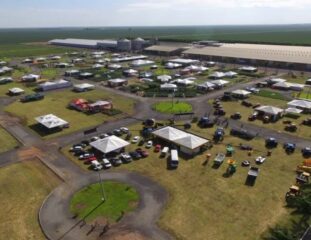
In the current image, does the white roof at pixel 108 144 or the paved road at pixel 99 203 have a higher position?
the white roof at pixel 108 144

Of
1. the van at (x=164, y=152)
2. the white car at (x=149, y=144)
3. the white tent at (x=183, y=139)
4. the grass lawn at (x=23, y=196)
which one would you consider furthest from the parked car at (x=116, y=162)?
the white tent at (x=183, y=139)

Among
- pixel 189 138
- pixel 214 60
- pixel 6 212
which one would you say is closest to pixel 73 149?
pixel 6 212

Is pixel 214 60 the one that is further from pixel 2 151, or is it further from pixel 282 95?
Result: pixel 2 151

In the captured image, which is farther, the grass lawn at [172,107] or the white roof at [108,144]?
the grass lawn at [172,107]

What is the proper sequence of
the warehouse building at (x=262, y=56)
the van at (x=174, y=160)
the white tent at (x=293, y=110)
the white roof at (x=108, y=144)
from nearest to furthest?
the van at (x=174, y=160) < the white roof at (x=108, y=144) < the white tent at (x=293, y=110) < the warehouse building at (x=262, y=56)

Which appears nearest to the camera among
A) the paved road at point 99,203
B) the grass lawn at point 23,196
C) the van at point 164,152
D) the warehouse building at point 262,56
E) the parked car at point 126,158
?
the paved road at point 99,203

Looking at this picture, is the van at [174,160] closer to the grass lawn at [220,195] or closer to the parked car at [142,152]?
the grass lawn at [220,195]

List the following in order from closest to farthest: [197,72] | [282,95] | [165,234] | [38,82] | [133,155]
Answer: [165,234] < [133,155] < [282,95] < [38,82] < [197,72]

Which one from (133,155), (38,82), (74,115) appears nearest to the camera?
(133,155)
